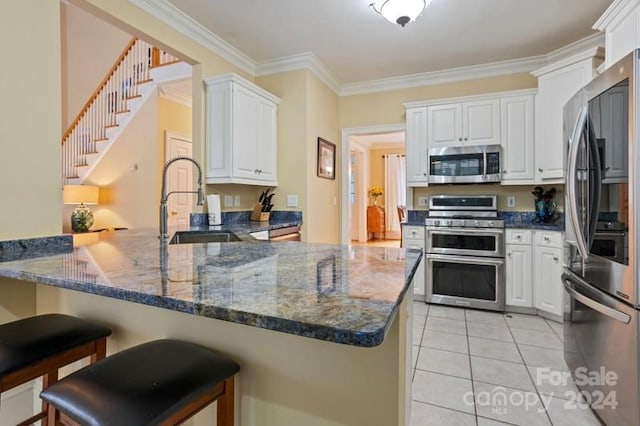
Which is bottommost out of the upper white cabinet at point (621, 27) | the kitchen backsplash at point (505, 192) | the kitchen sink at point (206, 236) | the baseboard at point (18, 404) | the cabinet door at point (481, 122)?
the baseboard at point (18, 404)

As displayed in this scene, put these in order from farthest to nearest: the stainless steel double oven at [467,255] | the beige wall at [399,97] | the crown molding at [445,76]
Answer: the beige wall at [399,97], the crown molding at [445,76], the stainless steel double oven at [467,255]

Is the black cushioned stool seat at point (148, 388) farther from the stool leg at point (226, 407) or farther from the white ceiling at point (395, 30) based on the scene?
the white ceiling at point (395, 30)

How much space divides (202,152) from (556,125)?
353cm

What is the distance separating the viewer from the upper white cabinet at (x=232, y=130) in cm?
310

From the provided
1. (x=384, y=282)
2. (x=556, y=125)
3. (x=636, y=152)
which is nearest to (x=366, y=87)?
(x=556, y=125)

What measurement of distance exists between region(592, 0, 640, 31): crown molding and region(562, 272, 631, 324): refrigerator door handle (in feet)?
5.97

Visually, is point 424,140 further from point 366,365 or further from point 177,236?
point 366,365

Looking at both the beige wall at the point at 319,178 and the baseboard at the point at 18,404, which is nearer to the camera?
the baseboard at the point at 18,404

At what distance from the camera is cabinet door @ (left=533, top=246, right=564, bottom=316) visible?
3.08 metres

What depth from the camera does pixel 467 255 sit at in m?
3.52

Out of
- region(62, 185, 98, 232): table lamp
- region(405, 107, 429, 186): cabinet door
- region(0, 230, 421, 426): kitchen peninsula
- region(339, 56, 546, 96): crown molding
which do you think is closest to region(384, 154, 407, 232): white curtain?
region(339, 56, 546, 96): crown molding

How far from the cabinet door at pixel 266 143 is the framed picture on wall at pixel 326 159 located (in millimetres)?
569

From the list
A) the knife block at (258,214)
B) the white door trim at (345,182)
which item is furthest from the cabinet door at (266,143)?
the white door trim at (345,182)

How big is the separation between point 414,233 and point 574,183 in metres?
1.97
